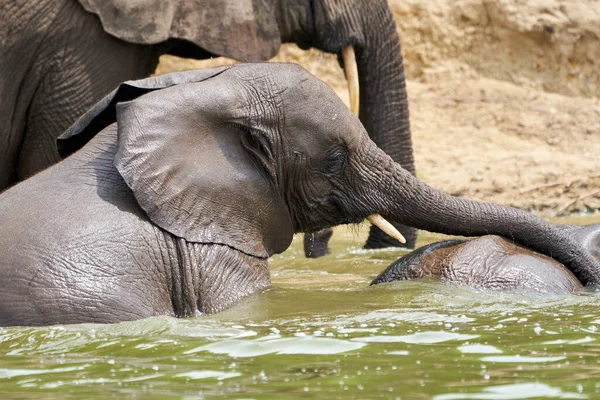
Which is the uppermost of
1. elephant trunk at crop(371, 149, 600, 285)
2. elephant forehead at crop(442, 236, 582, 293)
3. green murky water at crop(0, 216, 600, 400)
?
elephant trunk at crop(371, 149, 600, 285)

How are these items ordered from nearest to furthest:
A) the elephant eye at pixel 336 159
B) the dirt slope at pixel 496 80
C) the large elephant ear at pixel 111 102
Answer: the large elephant ear at pixel 111 102
the elephant eye at pixel 336 159
the dirt slope at pixel 496 80

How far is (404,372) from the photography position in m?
3.62

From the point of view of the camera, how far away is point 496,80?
12.1 metres

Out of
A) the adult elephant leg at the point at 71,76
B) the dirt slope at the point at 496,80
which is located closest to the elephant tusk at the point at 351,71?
the adult elephant leg at the point at 71,76

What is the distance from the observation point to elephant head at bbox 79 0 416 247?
691cm

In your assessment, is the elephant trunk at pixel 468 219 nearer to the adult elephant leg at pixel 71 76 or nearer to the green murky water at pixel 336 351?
the green murky water at pixel 336 351

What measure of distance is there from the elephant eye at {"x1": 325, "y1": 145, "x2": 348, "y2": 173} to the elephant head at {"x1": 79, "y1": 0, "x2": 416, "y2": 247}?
2271 millimetres

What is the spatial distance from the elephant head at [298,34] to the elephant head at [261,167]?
1.94m

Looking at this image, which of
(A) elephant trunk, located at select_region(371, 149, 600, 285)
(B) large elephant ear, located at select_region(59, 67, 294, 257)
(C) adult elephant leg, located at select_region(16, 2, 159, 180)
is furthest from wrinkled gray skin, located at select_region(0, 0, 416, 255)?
(A) elephant trunk, located at select_region(371, 149, 600, 285)

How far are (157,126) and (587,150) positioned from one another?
6655 mm

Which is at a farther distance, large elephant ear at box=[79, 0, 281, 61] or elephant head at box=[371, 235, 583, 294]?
large elephant ear at box=[79, 0, 281, 61]

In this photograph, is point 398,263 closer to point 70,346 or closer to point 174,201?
point 174,201

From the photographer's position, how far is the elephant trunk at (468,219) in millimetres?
5098

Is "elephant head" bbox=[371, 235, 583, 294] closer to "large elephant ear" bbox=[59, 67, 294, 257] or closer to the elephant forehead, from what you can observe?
the elephant forehead
